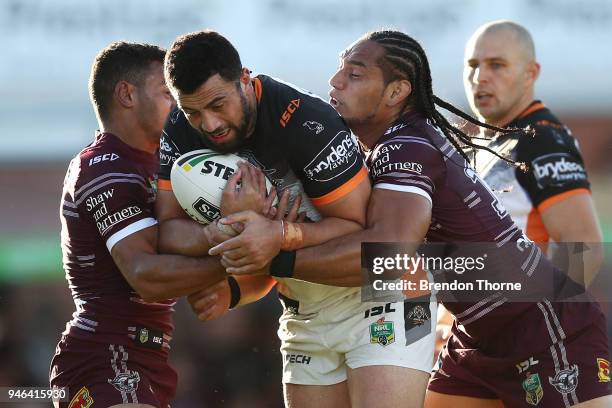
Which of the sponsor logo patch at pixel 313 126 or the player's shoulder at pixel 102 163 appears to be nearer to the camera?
the sponsor logo patch at pixel 313 126

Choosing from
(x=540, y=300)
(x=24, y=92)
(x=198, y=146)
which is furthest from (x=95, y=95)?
(x=24, y=92)

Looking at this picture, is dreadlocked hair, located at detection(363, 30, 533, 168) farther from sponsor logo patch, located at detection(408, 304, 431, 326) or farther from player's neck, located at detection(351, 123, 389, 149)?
sponsor logo patch, located at detection(408, 304, 431, 326)

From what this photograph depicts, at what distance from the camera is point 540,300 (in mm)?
5273

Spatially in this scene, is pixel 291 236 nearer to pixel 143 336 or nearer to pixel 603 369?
pixel 143 336

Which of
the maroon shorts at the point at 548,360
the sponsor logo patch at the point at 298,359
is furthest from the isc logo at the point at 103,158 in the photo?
the maroon shorts at the point at 548,360

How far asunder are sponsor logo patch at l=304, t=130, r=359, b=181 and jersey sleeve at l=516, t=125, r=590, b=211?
7.57 feet

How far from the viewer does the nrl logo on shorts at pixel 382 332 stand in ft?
16.5

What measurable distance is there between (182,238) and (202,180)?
0.34 meters

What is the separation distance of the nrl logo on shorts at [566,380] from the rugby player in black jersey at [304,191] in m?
0.63

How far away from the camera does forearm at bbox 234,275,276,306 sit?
5695mm

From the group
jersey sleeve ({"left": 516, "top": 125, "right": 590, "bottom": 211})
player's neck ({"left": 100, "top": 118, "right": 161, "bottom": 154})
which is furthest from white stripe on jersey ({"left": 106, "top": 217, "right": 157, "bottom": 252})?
jersey sleeve ({"left": 516, "top": 125, "right": 590, "bottom": 211})

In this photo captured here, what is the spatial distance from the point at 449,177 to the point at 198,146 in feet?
4.07

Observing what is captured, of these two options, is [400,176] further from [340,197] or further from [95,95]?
[95,95]

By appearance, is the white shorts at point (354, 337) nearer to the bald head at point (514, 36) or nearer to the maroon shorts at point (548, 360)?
the maroon shorts at point (548, 360)
